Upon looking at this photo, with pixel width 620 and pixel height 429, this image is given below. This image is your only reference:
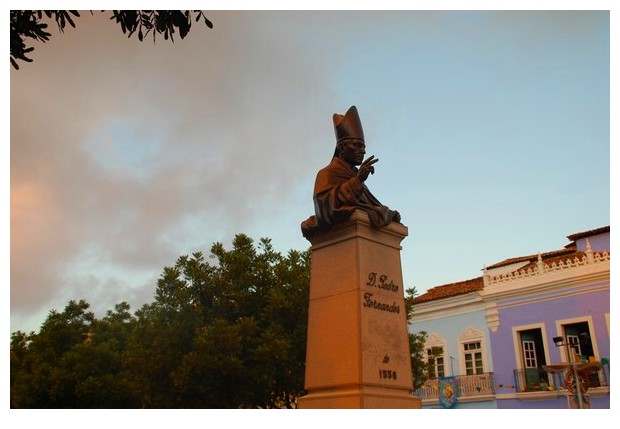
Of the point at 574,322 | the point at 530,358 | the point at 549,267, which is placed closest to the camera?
the point at 574,322

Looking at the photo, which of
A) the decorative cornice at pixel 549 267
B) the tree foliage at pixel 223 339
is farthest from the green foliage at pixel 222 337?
the decorative cornice at pixel 549 267

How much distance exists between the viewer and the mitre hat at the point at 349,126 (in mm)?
7609

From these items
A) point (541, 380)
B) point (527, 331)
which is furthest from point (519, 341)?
point (541, 380)

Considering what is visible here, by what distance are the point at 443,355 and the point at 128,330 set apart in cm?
1204

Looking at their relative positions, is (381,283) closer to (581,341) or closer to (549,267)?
(581,341)

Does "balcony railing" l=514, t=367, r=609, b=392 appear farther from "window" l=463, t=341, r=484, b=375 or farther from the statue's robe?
the statue's robe

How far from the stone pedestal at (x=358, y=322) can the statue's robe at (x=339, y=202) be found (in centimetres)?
10

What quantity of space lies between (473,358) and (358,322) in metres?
18.6

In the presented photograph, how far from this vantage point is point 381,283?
6.85 meters

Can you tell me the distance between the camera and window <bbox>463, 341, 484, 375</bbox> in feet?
76.8

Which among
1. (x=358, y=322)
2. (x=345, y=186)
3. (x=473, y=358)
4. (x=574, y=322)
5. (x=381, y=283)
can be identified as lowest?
(x=358, y=322)

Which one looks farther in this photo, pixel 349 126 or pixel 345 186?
pixel 349 126

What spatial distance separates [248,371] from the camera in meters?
13.0

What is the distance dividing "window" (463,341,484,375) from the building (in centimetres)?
4
